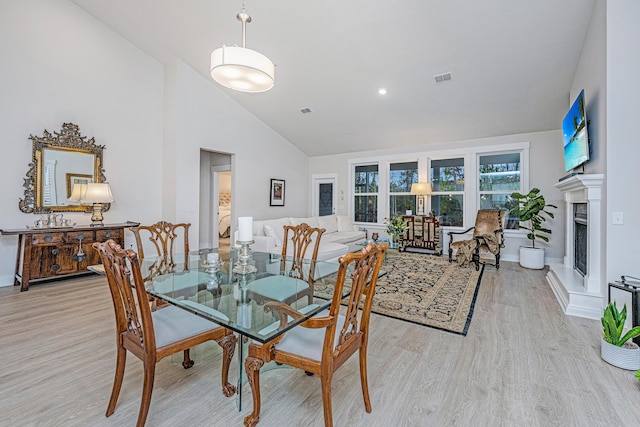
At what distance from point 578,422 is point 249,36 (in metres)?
5.15

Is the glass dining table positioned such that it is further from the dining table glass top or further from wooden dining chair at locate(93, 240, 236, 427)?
wooden dining chair at locate(93, 240, 236, 427)

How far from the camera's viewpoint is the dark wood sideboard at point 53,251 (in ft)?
12.2

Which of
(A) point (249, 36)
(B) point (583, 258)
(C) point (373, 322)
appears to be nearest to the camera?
(C) point (373, 322)

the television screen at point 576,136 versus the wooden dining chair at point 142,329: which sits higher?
the television screen at point 576,136

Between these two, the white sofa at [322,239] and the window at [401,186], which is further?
the window at [401,186]

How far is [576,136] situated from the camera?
3.55 metres

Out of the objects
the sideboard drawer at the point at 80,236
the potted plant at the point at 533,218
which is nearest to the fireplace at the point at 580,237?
the potted plant at the point at 533,218

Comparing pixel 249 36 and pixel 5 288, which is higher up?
pixel 249 36

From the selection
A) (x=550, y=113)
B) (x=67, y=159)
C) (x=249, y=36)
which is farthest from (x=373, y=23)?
(x=67, y=159)

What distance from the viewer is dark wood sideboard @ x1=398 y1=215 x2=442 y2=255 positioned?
6.21 m

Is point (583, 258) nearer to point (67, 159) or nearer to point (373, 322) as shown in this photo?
point (373, 322)

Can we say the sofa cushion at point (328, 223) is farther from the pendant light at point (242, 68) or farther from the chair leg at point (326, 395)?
the chair leg at point (326, 395)

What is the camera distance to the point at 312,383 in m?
1.92

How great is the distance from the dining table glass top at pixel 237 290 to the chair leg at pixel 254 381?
22 cm
